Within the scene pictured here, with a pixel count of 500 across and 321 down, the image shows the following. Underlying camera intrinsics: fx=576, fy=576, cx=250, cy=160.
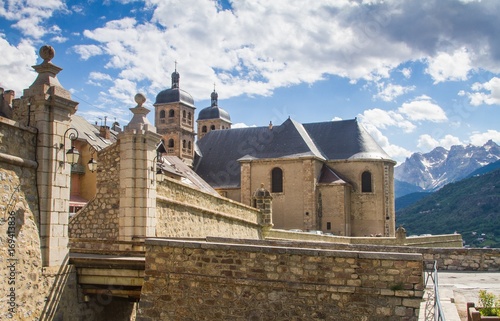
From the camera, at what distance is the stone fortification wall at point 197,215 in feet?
51.0

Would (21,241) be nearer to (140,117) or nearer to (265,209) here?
(140,117)

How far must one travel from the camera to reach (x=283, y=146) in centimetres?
4216

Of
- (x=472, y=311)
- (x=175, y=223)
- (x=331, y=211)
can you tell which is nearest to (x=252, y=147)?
(x=331, y=211)

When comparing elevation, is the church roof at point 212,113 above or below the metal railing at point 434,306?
above

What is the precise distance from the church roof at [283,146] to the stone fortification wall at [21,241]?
1222 inches

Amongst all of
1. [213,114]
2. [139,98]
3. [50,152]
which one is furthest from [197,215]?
[213,114]

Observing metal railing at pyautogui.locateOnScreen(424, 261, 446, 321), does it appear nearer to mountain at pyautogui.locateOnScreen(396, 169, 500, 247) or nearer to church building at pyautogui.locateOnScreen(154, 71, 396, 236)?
church building at pyautogui.locateOnScreen(154, 71, 396, 236)

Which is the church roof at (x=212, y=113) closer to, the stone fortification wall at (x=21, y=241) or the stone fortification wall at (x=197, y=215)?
the stone fortification wall at (x=197, y=215)

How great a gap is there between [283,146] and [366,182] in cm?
652

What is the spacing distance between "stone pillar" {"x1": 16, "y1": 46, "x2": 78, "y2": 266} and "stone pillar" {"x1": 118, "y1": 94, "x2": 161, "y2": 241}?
109 inches

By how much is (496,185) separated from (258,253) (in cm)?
8781

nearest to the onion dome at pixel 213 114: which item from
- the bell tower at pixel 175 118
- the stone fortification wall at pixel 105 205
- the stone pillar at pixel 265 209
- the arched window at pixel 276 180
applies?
the bell tower at pixel 175 118

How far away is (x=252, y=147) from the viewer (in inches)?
1762

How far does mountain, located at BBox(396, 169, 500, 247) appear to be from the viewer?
3022 inches
